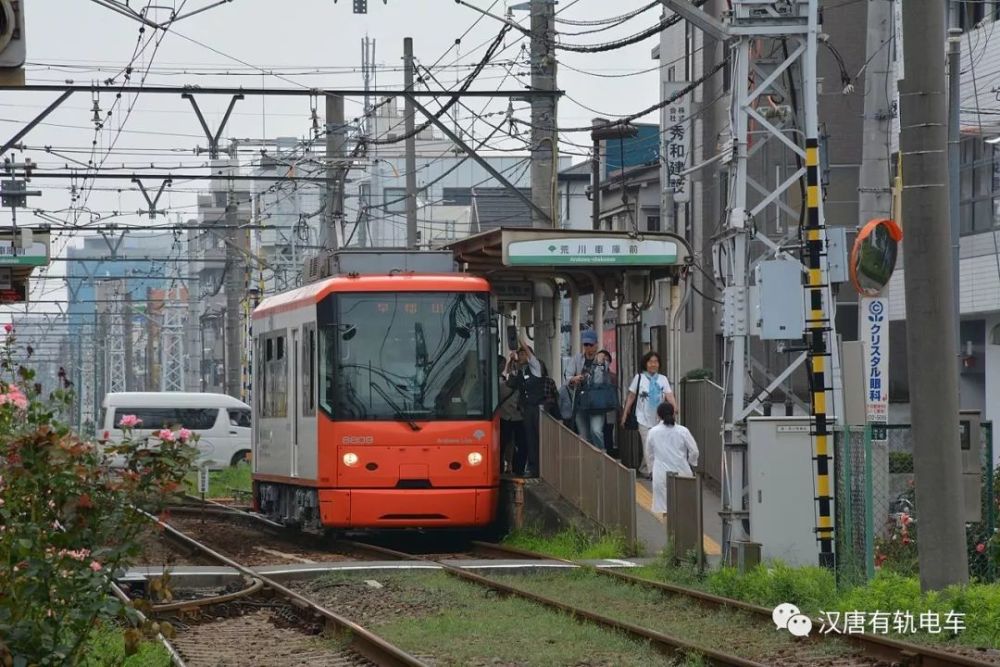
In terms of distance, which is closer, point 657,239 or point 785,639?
point 785,639

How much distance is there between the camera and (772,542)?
585 inches

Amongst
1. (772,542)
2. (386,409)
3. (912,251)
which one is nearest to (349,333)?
(386,409)

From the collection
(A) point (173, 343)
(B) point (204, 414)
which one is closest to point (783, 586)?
(B) point (204, 414)

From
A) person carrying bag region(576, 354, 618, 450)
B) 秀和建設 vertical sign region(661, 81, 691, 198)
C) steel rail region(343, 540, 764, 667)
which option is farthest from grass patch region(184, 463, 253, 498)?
steel rail region(343, 540, 764, 667)

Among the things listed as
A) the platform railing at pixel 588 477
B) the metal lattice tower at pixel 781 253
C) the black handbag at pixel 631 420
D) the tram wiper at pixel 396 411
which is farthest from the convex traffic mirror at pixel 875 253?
the tram wiper at pixel 396 411

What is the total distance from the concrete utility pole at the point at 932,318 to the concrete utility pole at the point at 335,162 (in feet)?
53.9

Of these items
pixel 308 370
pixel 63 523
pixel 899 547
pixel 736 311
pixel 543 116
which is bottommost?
pixel 899 547

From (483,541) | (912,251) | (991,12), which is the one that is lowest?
(483,541)

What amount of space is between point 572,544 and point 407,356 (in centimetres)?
282

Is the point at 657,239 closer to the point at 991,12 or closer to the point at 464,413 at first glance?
the point at 464,413

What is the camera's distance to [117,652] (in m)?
10.9

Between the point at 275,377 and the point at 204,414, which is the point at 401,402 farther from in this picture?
the point at 204,414

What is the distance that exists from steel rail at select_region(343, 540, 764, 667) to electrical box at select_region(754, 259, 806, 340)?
286cm

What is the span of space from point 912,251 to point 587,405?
873 cm
